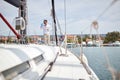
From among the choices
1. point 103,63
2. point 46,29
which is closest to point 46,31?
point 46,29

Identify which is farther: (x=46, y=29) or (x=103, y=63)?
(x=103, y=63)

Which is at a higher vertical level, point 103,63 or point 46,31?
point 46,31

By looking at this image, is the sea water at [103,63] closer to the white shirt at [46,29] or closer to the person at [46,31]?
the person at [46,31]

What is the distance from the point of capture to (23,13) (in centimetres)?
622

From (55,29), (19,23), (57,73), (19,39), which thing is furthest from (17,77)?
(55,29)

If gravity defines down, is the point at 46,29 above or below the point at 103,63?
above

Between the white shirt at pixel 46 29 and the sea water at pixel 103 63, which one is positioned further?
the white shirt at pixel 46 29

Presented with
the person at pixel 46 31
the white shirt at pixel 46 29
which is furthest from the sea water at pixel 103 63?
the white shirt at pixel 46 29

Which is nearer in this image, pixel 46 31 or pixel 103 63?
pixel 46 31

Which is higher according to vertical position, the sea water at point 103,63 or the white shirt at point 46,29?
the white shirt at point 46,29

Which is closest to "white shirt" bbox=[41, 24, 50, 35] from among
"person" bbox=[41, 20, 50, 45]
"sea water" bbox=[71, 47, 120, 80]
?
"person" bbox=[41, 20, 50, 45]

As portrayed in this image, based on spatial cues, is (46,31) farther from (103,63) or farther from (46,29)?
(103,63)

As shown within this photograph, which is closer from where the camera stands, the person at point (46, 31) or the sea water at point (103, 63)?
the sea water at point (103, 63)

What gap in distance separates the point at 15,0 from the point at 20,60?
255 centimetres
